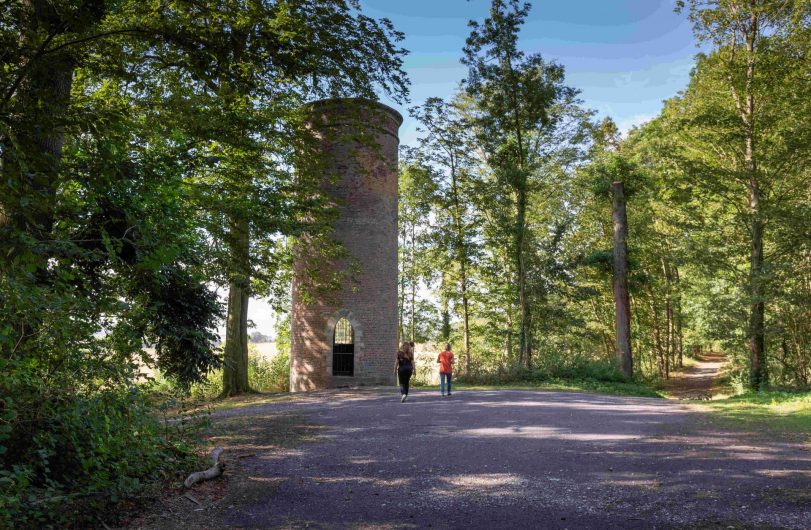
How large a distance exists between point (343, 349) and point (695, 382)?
17.9 meters

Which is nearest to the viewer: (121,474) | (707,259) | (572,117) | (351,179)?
→ (121,474)

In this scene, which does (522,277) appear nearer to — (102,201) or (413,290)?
(413,290)

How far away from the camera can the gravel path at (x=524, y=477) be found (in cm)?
527

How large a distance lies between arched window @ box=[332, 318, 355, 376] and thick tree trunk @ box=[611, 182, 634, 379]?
11.1m

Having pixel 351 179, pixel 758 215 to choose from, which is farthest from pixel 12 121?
pixel 758 215

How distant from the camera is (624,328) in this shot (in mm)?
23281

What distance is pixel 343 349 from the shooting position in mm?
20609

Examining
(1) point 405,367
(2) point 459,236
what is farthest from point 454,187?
(1) point 405,367

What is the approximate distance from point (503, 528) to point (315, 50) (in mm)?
5687

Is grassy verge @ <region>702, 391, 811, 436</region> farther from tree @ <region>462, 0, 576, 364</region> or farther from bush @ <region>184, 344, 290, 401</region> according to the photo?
bush @ <region>184, 344, 290, 401</region>

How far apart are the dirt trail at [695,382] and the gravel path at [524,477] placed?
9.78m

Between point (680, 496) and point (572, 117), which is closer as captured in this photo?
point (680, 496)

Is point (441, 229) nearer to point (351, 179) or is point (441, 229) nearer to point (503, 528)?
point (351, 179)

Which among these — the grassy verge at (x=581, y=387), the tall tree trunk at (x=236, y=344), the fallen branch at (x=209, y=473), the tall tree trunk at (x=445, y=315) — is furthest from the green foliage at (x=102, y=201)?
the tall tree trunk at (x=445, y=315)
